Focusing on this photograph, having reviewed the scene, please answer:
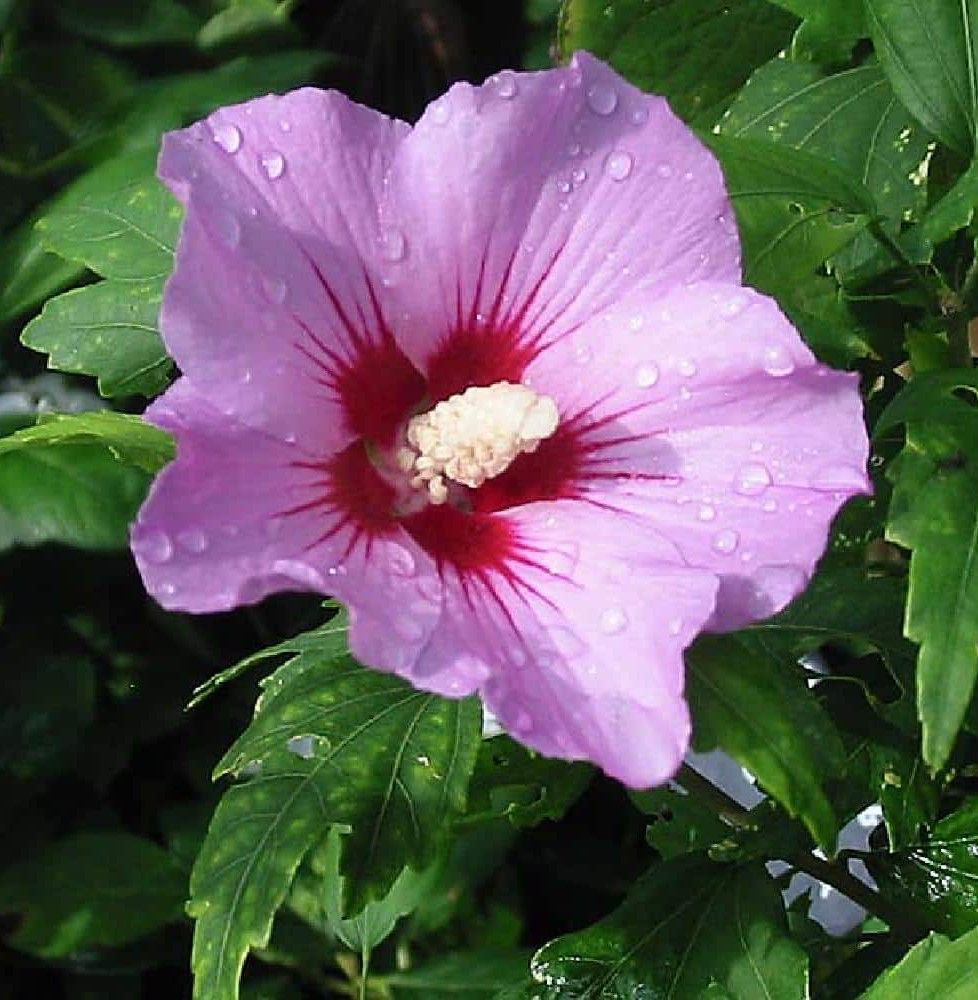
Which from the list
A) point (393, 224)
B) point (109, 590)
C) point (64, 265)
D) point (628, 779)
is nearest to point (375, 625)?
point (628, 779)

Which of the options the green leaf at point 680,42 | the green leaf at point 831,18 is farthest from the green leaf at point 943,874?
the green leaf at point 680,42

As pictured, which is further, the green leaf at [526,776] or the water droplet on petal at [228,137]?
the green leaf at [526,776]

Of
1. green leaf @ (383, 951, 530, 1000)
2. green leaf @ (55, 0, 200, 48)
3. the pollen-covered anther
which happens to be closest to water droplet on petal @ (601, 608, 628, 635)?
the pollen-covered anther

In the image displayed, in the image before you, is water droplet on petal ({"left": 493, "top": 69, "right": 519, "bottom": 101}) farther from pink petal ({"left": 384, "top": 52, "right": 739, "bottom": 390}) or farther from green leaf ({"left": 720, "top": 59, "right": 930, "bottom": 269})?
green leaf ({"left": 720, "top": 59, "right": 930, "bottom": 269})

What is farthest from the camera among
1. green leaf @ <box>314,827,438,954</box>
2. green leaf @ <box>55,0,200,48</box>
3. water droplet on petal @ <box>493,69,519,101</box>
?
green leaf @ <box>55,0,200,48</box>

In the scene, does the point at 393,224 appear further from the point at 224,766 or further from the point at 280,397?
the point at 224,766

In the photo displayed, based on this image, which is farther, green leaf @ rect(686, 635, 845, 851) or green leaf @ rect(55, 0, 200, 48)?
green leaf @ rect(55, 0, 200, 48)

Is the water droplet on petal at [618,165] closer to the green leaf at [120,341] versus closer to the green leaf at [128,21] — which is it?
the green leaf at [120,341]
